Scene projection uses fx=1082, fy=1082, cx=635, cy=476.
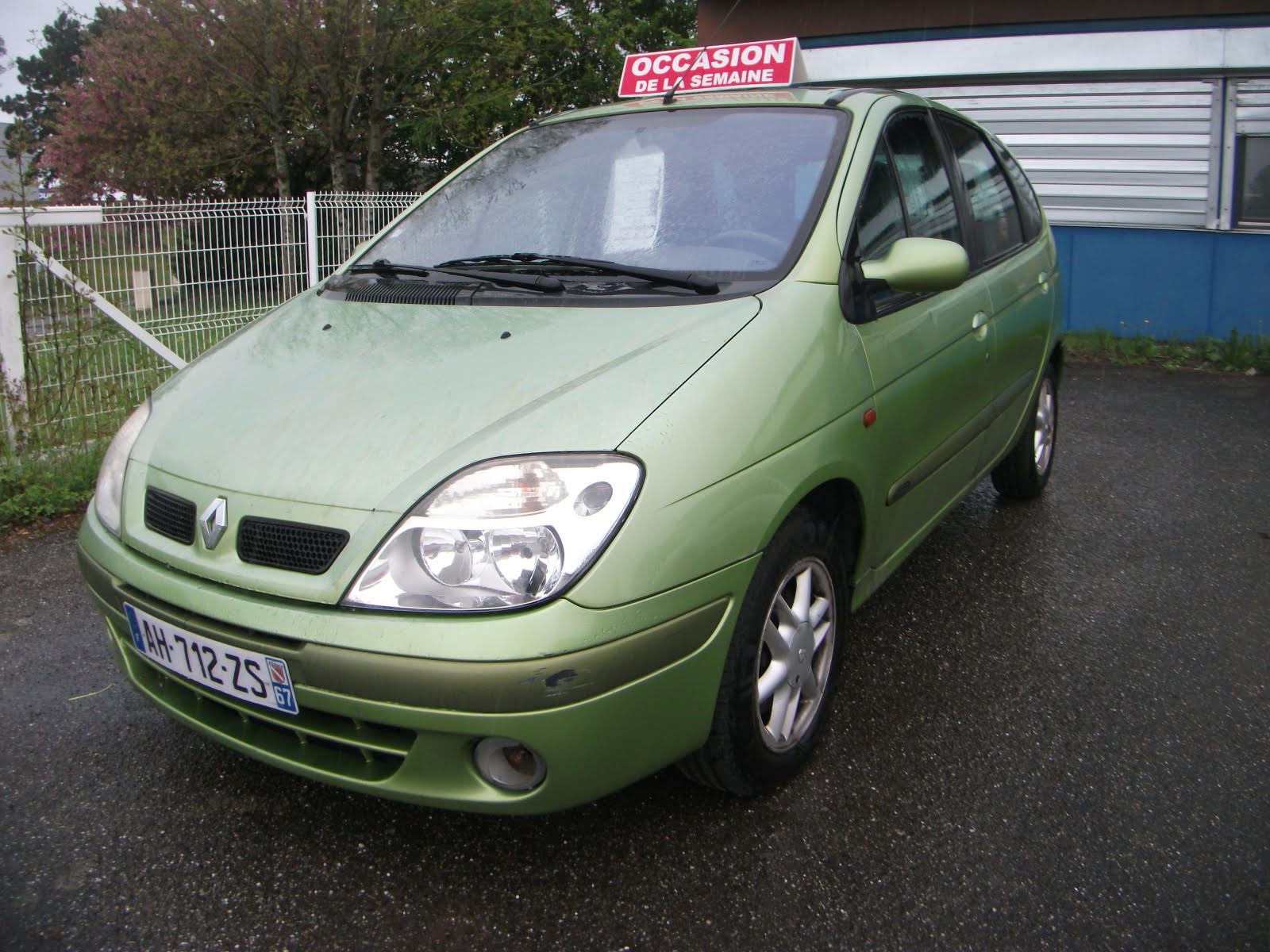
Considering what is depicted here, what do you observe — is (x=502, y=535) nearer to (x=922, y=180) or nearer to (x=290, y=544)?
(x=290, y=544)

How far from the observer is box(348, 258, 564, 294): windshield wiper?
269 centimetres

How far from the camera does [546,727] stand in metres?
1.89

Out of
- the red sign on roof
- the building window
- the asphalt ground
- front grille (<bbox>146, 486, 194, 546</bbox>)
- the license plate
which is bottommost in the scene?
the asphalt ground

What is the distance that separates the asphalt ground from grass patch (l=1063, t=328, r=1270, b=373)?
5.43 m

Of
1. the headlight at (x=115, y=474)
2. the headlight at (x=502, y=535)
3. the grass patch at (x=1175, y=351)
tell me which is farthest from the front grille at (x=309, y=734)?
the grass patch at (x=1175, y=351)

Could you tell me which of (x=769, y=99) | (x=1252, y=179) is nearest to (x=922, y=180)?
(x=769, y=99)

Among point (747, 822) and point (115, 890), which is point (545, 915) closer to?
point (747, 822)

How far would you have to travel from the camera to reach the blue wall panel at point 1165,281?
28.0ft

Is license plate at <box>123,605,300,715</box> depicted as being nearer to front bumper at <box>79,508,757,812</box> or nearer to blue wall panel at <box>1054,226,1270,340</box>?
front bumper at <box>79,508,757,812</box>

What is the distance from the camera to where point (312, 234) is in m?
7.38

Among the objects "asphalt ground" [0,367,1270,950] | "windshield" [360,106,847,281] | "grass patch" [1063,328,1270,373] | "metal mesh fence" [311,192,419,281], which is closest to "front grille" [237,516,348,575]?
"asphalt ground" [0,367,1270,950]

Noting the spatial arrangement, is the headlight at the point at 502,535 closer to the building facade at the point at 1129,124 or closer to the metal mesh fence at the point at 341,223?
the metal mesh fence at the point at 341,223

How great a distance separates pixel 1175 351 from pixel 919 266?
699cm

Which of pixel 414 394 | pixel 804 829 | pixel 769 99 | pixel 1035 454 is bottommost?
pixel 804 829
